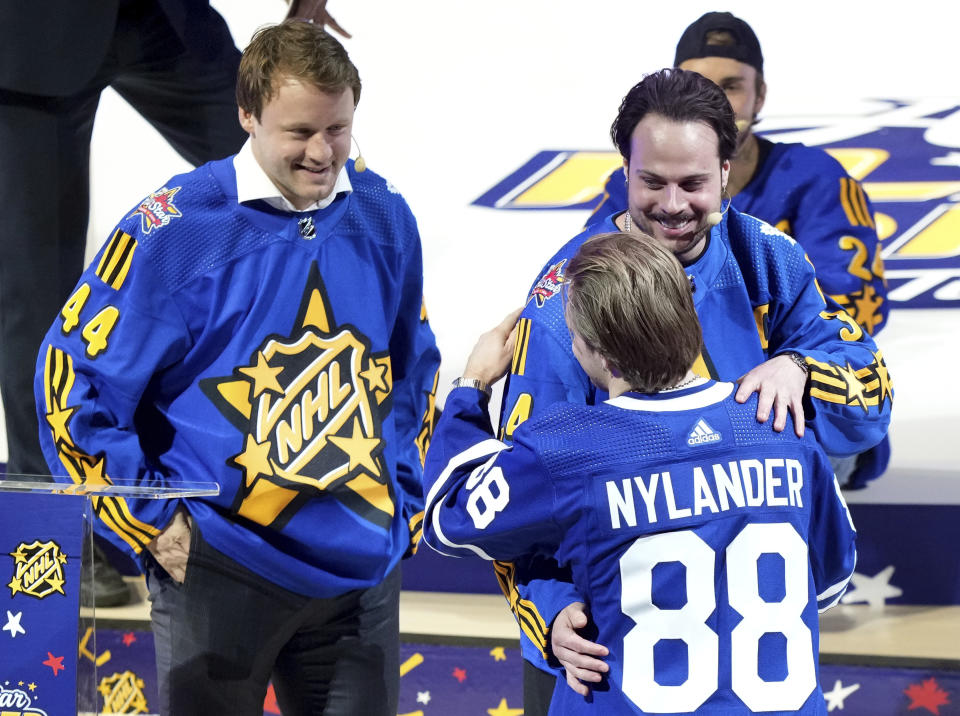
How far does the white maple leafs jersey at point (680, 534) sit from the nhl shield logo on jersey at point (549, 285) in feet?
0.98

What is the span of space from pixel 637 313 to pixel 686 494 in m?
0.23

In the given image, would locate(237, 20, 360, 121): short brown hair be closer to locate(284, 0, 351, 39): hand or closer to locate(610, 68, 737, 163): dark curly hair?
locate(610, 68, 737, 163): dark curly hair

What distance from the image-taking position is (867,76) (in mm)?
2895

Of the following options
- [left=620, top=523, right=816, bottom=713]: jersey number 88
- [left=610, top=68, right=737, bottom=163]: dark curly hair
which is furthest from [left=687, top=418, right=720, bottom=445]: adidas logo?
[left=610, top=68, right=737, bottom=163]: dark curly hair

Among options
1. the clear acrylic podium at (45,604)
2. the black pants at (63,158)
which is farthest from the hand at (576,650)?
the black pants at (63,158)

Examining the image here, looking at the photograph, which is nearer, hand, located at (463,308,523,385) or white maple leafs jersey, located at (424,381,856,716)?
white maple leafs jersey, located at (424,381,856,716)

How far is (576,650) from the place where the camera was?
1395 millimetres

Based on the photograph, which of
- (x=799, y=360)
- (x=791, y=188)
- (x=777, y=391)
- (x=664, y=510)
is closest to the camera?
(x=664, y=510)

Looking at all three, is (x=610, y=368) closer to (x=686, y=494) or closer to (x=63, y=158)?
(x=686, y=494)

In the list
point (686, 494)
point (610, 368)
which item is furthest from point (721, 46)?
point (686, 494)

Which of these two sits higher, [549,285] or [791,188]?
[791,188]

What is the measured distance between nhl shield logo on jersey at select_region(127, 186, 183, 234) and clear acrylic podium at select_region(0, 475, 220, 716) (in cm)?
60

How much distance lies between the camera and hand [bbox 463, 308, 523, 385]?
1.64 m

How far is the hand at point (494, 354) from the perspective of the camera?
164 centimetres
